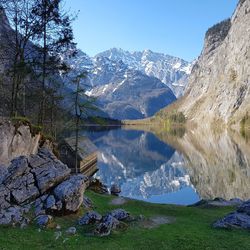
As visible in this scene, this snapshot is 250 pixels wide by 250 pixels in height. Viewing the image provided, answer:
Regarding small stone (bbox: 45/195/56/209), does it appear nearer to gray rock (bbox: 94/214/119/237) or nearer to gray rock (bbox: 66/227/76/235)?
gray rock (bbox: 66/227/76/235)

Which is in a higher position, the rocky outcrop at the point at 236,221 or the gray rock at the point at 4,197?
the gray rock at the point at 4,197

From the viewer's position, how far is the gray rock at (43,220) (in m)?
24.4

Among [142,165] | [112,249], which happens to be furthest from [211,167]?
[112,249]

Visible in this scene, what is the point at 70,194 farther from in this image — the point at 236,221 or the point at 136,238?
the point at 236,221

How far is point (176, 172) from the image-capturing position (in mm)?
93250

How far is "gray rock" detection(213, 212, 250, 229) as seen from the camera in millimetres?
26953

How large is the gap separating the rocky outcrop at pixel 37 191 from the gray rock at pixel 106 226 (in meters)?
3.60

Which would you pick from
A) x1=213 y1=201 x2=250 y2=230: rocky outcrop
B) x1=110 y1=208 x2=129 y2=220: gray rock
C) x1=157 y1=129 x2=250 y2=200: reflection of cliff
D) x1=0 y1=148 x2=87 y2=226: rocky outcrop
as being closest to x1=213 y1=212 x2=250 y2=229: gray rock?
x1=213 y1=201 x2=250 y2=230: rocky outcrop

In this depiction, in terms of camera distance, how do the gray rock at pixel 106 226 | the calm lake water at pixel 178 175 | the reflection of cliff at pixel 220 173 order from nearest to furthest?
the gray rock at pixel 106 226 → the reflection of cliff at pixel 220 173 → the calm lake water at pixel 178 175

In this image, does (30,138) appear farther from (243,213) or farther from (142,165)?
(142,165)

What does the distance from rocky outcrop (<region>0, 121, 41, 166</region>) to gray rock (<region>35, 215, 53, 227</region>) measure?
8.43 m

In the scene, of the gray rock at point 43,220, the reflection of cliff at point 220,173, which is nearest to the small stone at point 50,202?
the gray rock at point 43,220

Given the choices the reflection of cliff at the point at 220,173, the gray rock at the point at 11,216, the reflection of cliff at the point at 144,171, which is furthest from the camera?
the reflection of cliff at the point at 144,171

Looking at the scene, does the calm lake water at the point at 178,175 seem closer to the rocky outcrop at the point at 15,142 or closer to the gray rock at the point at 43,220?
the rocky outcrop at the point at 15,142
